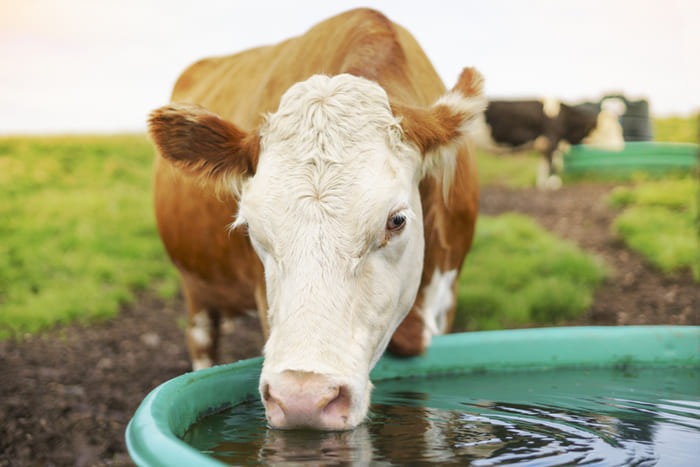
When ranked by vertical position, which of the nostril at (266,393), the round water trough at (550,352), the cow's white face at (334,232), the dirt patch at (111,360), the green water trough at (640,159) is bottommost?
the dirt patch at (111,360)

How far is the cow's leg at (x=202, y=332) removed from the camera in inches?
203

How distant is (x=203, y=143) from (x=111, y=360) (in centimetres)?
344

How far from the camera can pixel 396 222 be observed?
2645mm

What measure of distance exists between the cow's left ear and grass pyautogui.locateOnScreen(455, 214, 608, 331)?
3392 millimetres

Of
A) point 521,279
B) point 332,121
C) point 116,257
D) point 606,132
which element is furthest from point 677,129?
point 332,121

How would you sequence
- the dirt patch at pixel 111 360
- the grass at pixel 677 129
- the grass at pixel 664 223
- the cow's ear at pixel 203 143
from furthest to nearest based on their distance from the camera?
the grass at pixel 677 129, the grass at pixel 664 223, the dirt patch at pixel 111 360, the cow's ear at pixel 203 143

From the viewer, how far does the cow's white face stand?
2.31m

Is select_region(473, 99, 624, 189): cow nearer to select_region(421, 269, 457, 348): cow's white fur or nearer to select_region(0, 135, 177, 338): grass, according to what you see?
select_region(0, 135, 177, 338): grass

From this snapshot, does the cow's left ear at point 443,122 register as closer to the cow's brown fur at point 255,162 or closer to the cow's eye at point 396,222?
the cow's brown fur at point 255,162

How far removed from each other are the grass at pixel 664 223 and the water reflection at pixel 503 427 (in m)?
4.38

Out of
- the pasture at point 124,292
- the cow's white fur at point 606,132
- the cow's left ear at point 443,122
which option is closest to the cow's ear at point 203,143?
the cow's left ear at point 443,122

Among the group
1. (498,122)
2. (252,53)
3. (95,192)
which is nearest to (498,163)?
(498,122)

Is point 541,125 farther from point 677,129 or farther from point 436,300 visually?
point 436,300

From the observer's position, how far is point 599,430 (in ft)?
8.41
